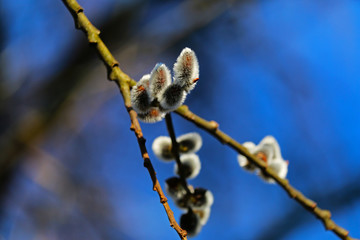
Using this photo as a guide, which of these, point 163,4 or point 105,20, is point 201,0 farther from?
point 105,20

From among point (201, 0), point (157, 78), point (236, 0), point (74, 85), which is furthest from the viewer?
point (236, 0)

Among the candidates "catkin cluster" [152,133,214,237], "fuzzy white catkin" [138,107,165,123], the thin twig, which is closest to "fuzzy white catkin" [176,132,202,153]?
"catkin cluster" [152,133,214,237]

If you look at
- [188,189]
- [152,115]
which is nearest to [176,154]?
[188,189]

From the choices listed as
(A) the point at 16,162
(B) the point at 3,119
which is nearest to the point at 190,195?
(A) the point at 16,162

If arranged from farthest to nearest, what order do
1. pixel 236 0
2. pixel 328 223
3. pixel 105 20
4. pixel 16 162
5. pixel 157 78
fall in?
pixel 236 0 → pixel 105 20 → pixel 16 162 → pixel 328 223 → pixel 157 78

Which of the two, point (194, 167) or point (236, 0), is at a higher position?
point (236, 0)

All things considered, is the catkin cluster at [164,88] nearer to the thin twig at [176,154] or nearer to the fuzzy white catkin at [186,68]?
the fuzzy white catkin at [186,68]

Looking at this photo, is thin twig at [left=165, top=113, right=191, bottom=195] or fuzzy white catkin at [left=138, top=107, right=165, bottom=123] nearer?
fuzzy white catkin at [left=138, top=107, right=165, bottom=123]

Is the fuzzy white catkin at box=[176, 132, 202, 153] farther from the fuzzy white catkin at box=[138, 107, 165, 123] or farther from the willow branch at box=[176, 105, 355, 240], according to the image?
the fuzzy white catkin at box=[138, 107, 165, 123]

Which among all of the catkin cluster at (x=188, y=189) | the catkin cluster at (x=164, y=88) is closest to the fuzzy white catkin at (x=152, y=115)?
the catkin cluster at (x=164, y=88)
